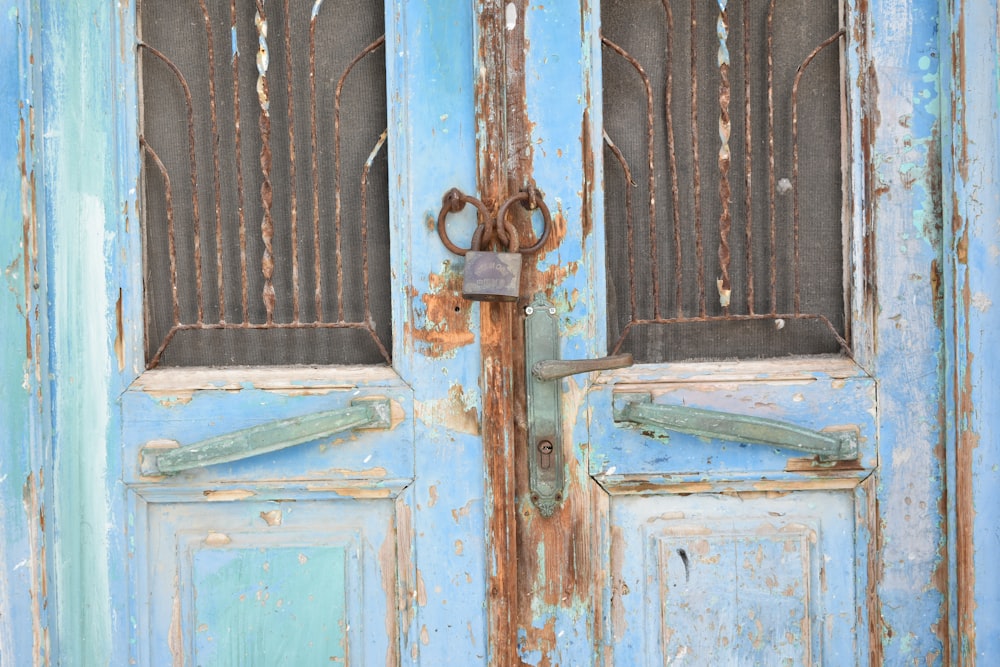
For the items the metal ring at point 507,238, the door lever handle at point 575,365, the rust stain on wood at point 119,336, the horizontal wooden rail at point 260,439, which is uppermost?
the metal ring at point 507,238

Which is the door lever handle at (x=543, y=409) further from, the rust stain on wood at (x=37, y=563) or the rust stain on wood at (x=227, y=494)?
the rust stain on wood at (x=37, y=563)

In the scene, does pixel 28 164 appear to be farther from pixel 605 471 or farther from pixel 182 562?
pixel 605 471

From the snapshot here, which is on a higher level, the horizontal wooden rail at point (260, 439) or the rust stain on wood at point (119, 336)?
the rust stain on wood at point (119, 336)

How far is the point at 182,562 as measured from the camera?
1.20m

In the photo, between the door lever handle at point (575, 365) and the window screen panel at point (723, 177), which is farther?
the window screen panel at point (723, 177)

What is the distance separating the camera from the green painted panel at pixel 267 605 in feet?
3.94

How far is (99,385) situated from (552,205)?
0.73 metres

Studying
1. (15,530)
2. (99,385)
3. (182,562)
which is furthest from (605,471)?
(15,530)

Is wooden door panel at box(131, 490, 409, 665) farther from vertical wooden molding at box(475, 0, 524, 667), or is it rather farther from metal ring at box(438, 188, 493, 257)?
metal ring at box(438, 188, 493, 257)

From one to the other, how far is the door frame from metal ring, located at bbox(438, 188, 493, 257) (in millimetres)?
468

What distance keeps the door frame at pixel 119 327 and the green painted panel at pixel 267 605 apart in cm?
13

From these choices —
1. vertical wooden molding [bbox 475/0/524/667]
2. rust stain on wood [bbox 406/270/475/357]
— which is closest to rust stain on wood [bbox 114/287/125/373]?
rust stain on wood [bbox 406/270/475/357]

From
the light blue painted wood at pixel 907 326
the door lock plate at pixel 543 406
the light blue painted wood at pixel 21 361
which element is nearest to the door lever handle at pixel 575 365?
the door lock plate at pixel 543 406

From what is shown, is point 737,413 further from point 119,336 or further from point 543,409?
point 119,336
